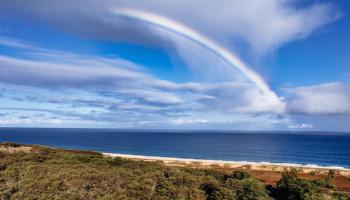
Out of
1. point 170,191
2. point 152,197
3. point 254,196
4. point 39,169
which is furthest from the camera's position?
point 39,169

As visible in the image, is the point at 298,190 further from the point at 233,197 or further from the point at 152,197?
the point at 152,197

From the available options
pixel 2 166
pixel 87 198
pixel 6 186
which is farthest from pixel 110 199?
pixel 2 166

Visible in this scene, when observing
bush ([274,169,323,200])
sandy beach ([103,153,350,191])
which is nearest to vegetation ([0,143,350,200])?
bush ([274,169,323,200])

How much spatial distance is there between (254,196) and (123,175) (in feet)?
29.9

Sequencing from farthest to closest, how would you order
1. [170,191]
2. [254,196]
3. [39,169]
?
[39,169] < [254,196] < [170,191]

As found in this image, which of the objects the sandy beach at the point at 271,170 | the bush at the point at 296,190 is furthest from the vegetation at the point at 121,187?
the sandy beach at the point at 271,170

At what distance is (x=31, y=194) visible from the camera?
52.1 feet

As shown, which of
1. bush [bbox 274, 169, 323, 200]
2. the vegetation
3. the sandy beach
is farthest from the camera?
the sandy beach

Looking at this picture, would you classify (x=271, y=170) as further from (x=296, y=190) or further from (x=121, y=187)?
(x=121, y=187)

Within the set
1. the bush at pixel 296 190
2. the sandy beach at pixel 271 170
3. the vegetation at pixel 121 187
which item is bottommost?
the sandy beach at pixel 271 170

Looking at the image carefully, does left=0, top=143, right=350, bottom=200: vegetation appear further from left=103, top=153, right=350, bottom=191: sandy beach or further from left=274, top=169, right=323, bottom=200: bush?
left=103, top=153, right=350, bottom=191: sandy beach

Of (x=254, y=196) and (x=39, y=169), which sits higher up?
(x=39, y=169)

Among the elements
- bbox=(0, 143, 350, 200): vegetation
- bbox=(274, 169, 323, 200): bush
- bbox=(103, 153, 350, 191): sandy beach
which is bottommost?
bbox=(103, 153, 350, 191): sandy beach

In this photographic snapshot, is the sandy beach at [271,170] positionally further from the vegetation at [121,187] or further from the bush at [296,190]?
the vegetation at [121,187]
